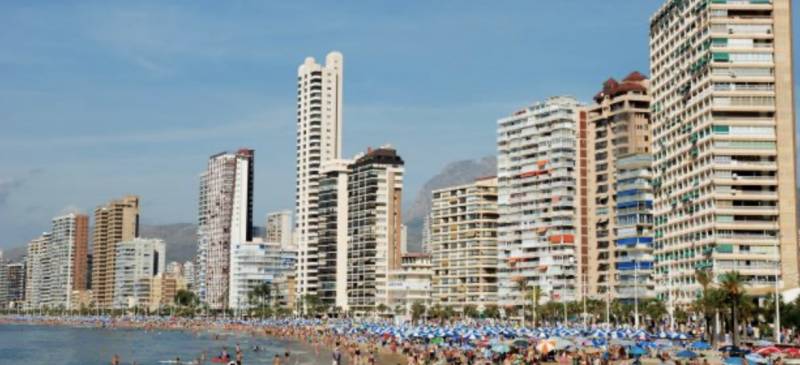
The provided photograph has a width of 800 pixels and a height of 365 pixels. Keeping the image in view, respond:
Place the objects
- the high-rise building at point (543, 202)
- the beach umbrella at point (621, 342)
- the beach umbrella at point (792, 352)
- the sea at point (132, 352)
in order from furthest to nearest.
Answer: the high-rise building at point (543, 202)
the sea at point (132, 352)
the beach umbrella at point (621, 342)
the beach umbrella at point (792, 352)

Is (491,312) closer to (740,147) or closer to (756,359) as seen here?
(740,147)

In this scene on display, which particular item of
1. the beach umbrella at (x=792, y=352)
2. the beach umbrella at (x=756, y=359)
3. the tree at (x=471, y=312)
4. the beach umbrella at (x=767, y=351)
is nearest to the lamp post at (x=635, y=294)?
the tree at (x=471, y=312)

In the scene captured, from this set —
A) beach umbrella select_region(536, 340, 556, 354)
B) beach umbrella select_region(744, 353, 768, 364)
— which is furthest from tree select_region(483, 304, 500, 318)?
beach umbrella select_region(744, 353, 768, 364)

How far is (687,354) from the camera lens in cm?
7281

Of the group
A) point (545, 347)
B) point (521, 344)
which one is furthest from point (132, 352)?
point (545, 347)

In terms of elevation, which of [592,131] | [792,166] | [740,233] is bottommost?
[740,233]

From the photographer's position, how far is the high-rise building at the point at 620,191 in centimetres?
14688

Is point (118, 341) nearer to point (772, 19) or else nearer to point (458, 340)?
point (458, 340)

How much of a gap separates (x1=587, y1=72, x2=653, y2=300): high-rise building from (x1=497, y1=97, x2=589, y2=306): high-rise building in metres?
2.61

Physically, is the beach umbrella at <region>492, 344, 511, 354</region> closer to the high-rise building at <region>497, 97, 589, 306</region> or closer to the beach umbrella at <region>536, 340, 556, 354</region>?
the beach umbrella at <region>536, 340, 556, 354</region>

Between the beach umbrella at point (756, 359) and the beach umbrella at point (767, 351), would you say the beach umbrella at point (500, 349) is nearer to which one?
the beach umbrella at point (767, 351)

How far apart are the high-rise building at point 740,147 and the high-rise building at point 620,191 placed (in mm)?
20088

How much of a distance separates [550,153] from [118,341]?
75.7 meters

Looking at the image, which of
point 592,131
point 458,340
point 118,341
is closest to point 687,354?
point 458,340
